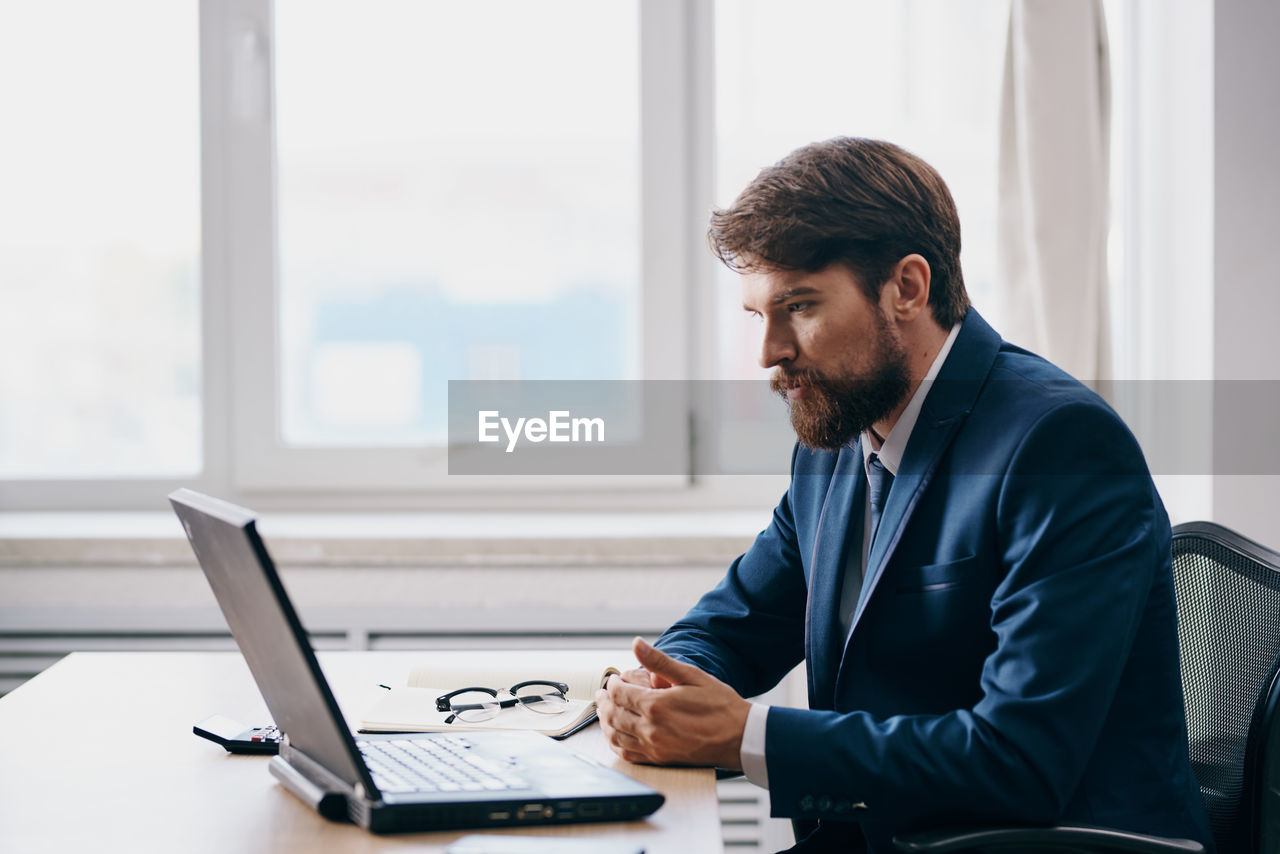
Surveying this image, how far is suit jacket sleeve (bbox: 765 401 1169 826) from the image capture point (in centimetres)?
103

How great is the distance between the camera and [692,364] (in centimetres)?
253

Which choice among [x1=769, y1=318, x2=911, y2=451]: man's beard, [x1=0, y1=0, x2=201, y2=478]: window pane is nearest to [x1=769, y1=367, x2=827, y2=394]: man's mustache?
[x1=769, y1=318, x2=911, y2=451]: man's beard

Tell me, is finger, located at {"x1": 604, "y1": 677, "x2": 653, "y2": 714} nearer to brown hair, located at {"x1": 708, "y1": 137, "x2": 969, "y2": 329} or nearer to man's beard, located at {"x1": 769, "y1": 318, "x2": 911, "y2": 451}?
man's beard, located at {"x1": 769, "y1": 318, "x2": 911, "y2": 451}

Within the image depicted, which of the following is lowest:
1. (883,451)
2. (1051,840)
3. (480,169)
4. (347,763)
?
(1051,840)

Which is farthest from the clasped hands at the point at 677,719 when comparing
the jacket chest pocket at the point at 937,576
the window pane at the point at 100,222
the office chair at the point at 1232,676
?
the window pane at the point at 100,222

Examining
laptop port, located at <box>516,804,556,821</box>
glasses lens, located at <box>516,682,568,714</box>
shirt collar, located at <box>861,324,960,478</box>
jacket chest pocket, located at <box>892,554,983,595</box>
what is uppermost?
shirt collar, located at <box>861,324,960,478</box>

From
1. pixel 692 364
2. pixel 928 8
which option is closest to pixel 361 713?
pixel 692 364

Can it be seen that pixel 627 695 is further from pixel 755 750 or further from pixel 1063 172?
pixel 1063 172

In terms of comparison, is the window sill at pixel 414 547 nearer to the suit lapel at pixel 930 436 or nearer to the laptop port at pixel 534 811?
the suit lapel at pixel 930 436

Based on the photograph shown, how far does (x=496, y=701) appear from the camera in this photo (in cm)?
130

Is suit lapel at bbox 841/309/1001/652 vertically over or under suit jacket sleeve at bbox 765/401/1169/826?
over

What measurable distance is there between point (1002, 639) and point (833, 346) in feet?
1.35

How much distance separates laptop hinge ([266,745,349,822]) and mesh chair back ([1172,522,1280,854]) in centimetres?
99

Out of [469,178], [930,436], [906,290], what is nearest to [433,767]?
[930,436]
